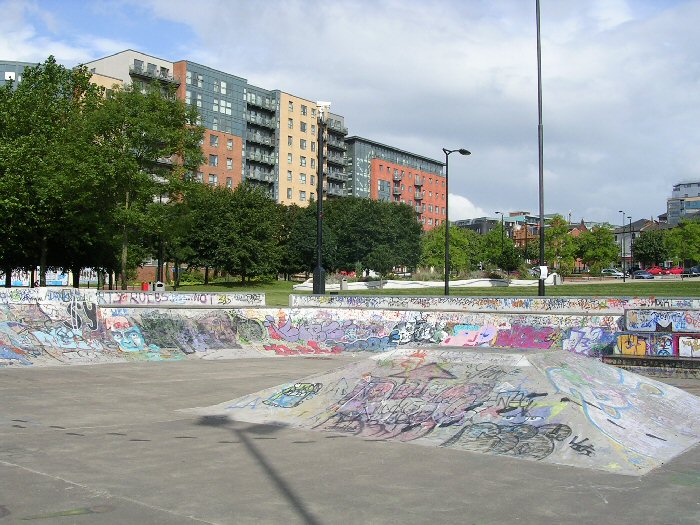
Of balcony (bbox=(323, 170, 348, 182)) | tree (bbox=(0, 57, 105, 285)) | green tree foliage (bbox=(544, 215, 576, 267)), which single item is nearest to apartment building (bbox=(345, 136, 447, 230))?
balcony (bbox=(323, 170, 348, 182))

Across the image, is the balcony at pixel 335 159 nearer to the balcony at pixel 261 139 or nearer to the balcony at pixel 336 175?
the balcony at pixel 336 175

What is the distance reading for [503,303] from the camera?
25.6 meters

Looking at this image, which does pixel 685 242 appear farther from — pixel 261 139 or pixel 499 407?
pixel 499 407

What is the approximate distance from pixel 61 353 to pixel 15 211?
18.7 metres

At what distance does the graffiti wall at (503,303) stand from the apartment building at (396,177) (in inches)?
3628

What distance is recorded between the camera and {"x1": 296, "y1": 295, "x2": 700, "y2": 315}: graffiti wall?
2397 cm

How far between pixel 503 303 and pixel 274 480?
18.9 metres

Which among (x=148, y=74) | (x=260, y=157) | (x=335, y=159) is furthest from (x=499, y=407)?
(x=335, y=159)

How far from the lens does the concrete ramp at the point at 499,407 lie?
9539 millimetres

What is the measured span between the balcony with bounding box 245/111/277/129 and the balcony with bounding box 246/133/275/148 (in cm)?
A: 167

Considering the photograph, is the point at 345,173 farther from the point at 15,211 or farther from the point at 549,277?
the point at 549,277

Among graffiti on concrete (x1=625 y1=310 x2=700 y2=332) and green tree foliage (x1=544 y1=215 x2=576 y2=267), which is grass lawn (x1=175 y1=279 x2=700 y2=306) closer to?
graffiti on concrete (x1=625 y1=310 x2=700 y2=332)

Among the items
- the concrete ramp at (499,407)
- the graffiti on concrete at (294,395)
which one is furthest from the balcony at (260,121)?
the concrete ramp at (499,407)

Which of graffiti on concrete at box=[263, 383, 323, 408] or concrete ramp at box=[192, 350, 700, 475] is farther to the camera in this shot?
graffiti on concrete at box=[263, 383, 323, 408]
